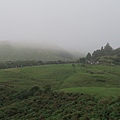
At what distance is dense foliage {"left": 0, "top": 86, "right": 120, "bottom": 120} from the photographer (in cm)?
4919

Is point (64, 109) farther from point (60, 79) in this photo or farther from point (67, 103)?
point (60, 79)

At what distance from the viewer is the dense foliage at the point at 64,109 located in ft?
161

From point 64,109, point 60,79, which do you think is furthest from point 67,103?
point 60,79

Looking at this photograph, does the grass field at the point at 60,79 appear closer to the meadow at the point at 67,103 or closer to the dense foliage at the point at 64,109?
the meadow at the point at 67,103

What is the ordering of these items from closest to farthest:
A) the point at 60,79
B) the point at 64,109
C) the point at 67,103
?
1. the point at 64,109
2. the point at 67,103
3. the point at 60,79

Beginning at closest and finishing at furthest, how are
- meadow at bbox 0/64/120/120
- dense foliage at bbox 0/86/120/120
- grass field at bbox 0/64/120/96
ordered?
dense foliage at bbox 0/86/120/120
meadow at bbox 0/64/120/120
grass field at bbox 0/64/120/96

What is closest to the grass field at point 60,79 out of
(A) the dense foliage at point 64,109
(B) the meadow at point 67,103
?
(B) the meadow at point 67,103

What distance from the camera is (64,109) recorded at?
60.6 metres

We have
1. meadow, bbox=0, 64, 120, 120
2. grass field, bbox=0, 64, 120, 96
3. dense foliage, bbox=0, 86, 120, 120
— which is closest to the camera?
dense foliage, bbox=0, 86, 120, 120

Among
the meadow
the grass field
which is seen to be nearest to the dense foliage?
the meadow

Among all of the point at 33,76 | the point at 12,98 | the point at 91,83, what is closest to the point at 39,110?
the point at 12,98

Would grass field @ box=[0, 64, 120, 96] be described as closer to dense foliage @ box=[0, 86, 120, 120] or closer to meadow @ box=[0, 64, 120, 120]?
meadow @ box=[0, 64, 120, 120]

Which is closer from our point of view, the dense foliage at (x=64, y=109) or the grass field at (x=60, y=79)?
the dense foliage at (x=64, y=109)

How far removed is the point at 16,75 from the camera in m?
160
